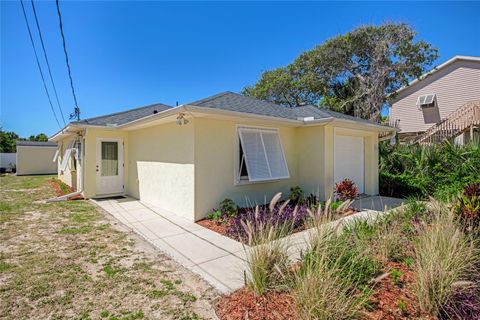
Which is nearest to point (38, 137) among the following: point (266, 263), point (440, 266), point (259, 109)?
point (259, 109)

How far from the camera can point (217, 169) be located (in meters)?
7.79

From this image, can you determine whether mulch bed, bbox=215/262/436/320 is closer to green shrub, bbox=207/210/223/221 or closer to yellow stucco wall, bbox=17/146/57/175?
green shrub, bbox=207/210/223/221

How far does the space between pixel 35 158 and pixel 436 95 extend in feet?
127

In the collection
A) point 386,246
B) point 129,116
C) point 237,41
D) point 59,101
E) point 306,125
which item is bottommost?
point 386,246

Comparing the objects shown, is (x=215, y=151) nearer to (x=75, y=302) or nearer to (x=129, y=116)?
(x=75, y=302)

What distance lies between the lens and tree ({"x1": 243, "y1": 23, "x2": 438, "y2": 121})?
844 inches

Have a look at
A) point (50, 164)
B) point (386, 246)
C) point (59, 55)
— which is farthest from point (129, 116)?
point (50, 164)

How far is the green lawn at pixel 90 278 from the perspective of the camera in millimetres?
3213

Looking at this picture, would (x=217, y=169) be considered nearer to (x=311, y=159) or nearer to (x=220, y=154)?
(x=220, y=154)

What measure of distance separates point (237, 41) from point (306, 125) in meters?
9.98

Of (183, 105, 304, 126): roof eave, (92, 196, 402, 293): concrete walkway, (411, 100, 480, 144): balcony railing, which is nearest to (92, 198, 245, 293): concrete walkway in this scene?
(92, 196, 402, 293): concrete walkway

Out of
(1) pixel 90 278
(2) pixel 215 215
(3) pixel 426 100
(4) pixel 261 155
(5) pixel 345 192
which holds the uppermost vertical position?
(3) pixel 426 100

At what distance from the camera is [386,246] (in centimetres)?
439

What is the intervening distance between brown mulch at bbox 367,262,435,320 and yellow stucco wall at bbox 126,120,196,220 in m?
5.23
